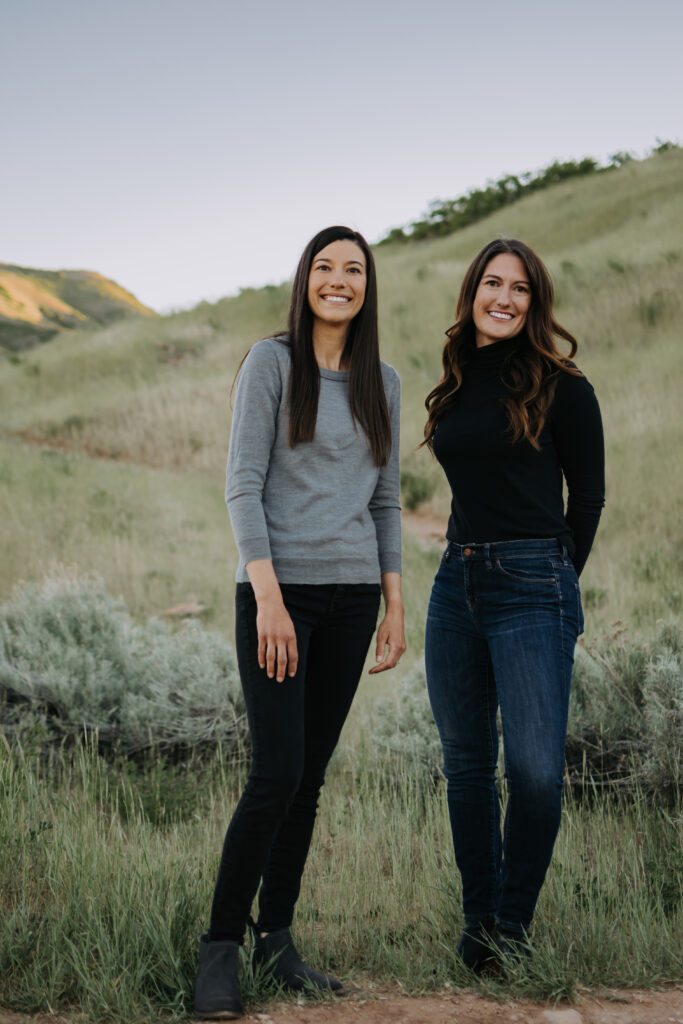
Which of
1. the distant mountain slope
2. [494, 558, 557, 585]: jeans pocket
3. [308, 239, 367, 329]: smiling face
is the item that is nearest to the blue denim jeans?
[494, 558, 557, 585]: jeans pocket

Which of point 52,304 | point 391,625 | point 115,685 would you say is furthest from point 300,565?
point 52,304

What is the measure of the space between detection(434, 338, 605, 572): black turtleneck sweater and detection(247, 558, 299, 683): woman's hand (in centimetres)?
70

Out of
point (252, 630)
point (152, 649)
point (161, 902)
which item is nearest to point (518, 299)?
point (252, 630)

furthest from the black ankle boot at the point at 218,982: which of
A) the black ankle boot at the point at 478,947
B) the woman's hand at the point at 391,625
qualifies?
the woman's hand at the point at 391,625

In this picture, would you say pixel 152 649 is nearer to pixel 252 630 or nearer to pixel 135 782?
pixel 135 782

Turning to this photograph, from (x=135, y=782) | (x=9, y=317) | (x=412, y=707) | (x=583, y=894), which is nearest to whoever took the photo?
(x=583, y=894)

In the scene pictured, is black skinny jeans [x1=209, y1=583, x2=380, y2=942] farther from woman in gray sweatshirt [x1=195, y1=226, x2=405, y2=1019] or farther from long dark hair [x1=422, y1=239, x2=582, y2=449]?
long dark hair [x1=422, y1=239, x2=582, y2=449]

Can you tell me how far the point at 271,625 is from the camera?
7.97 feet

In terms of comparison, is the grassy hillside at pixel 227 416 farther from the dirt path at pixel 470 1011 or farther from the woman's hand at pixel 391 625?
the dirt path at pixel 470 1011

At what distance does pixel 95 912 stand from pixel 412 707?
273 cm

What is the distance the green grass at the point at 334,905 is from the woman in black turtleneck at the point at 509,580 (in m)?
0.32

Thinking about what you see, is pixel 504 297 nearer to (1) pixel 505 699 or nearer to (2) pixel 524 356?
(2) pixel 524 356

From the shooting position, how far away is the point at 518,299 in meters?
2.85

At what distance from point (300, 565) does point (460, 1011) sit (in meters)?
1.36
